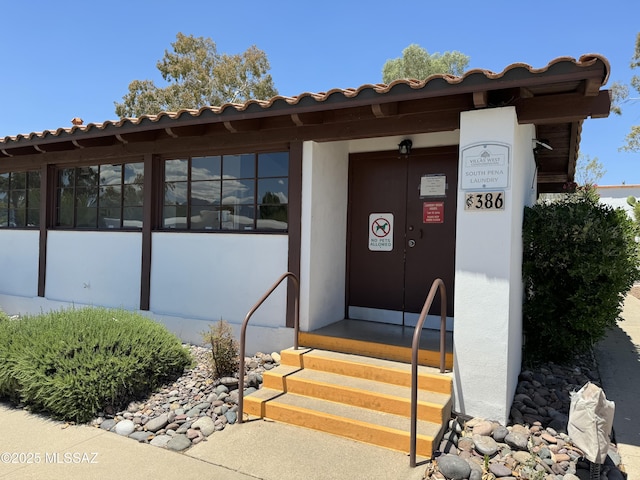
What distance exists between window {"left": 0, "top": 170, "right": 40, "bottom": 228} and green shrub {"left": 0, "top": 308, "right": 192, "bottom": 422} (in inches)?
152

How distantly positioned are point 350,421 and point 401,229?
276 centimetres

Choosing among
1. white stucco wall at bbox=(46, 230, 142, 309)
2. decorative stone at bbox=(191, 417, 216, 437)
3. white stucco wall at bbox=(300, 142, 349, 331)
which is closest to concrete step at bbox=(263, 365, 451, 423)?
decorative stone at bbox=(191, 417, 216, 437)

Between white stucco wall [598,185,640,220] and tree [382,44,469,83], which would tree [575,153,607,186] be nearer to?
white stucco wall [598,185,640,220]

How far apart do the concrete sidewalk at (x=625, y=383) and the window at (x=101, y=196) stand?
21.5 feet

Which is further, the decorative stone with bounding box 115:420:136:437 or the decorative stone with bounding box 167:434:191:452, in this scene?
the decorative stone with bounding box 115:420:136:437

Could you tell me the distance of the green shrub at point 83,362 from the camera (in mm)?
4207

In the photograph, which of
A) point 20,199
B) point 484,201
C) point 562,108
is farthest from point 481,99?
point 20,199

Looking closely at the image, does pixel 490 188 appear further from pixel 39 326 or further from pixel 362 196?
pixel 39 326

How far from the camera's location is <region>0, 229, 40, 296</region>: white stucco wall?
8.03 metres

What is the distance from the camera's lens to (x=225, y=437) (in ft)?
12.5

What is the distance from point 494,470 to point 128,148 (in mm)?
6298

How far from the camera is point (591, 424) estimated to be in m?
3.09

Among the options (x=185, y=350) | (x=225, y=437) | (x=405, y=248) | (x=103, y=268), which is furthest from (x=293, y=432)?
(x=103, y=268)

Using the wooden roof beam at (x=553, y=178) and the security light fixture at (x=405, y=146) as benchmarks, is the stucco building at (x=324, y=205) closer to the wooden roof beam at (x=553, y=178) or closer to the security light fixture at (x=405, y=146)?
the security light fixture at (x=405, y=146)
